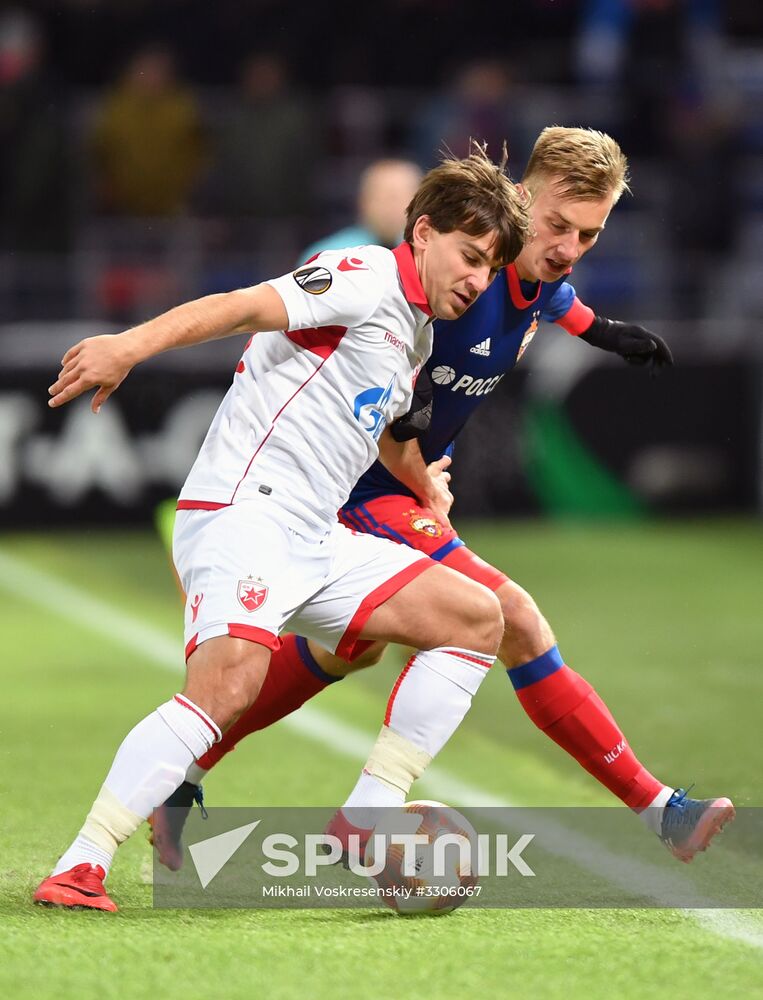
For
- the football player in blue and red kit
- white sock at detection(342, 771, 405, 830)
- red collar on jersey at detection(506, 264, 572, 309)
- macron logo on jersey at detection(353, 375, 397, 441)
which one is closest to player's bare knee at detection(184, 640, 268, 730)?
white sock at detection(342, 771, 405, 830)

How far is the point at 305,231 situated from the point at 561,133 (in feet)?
31.0

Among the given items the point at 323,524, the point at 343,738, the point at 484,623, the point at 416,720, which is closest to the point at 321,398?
the point at 323,524

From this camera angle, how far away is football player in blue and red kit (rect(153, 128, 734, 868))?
15.3 feet

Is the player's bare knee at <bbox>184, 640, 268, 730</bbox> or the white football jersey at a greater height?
the white football jersey

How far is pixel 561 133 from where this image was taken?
15.9ft

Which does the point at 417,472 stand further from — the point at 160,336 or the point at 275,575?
the point at 160,336

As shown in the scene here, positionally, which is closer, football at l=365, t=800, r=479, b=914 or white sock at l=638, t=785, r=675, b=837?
football at l=365, t=800, r=479, b=914

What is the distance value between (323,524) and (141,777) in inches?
30.1

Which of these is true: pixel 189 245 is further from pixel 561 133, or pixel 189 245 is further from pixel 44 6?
pixel 561 133

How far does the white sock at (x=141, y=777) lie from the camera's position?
3969 millimetres

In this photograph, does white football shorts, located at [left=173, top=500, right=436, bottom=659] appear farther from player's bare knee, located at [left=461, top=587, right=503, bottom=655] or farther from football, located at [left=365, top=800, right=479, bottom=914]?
football, located at [left=365, top=800, right=479, bottom=914]

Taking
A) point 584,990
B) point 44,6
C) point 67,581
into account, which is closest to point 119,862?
point 584,990

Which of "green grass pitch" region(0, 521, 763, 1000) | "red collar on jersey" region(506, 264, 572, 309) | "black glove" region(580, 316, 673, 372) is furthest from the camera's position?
"black glove" region(580, 316, 673, 372)

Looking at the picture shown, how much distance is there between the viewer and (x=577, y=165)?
468cm
